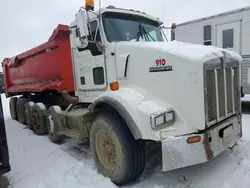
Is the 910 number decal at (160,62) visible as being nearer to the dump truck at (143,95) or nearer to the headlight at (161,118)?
the dump truck at (143,95)

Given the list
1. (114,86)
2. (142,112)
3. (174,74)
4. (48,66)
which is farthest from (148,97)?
(48,66)

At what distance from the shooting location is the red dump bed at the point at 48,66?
5246 millimetres

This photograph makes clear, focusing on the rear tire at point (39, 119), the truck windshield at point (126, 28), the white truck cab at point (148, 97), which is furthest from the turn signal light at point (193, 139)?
the rear tire at point (39, 119)

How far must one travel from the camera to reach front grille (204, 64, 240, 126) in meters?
2.93

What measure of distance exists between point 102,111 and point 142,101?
0.85 m

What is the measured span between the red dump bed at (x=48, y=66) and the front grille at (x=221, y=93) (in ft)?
10.7

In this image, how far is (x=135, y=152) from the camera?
3201 millimetres

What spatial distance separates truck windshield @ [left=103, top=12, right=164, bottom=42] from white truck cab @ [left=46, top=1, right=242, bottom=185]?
2 centimetres

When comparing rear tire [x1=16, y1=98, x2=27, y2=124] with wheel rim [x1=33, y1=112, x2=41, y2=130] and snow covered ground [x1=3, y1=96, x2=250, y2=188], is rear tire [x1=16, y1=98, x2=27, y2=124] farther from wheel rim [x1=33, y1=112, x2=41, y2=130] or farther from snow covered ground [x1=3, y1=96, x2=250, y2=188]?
snow covered ground [x1=3, y1=96, x2=250, y2=188]

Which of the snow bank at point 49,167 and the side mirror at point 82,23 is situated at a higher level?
the side mirror at point 82,23

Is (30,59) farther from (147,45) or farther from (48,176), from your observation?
(147,45)

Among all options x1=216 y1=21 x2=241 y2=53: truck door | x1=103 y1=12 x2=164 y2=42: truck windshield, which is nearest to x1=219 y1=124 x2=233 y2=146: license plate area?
x1=103 y1=12 x2=164 y2=42: truck windshield

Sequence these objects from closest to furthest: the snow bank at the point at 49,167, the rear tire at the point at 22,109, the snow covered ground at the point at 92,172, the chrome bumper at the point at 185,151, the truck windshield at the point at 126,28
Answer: the chrome bumper at the point at 185,151 → the snow covered ground at the point at 92,172 → the snow bank at the point at 49,167 → the truck windshield at the point at 126,28 → the rear tire at the point at 22,109

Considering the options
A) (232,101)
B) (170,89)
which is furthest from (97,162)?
(232,101)
